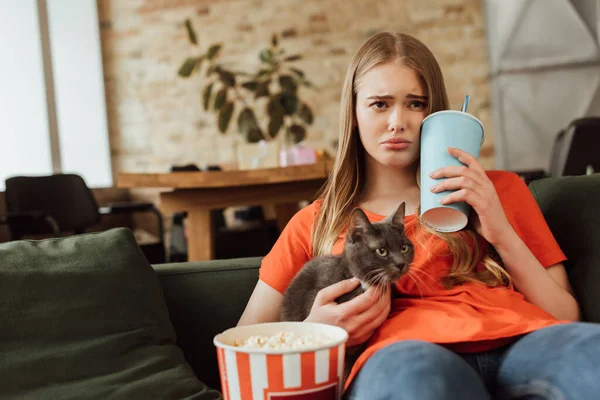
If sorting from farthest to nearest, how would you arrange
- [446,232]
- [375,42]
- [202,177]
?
[202,177] < [375,42] < [446,232]

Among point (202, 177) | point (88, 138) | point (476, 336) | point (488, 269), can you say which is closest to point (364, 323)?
point (476, 336)

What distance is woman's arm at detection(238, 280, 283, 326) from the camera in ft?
4.50

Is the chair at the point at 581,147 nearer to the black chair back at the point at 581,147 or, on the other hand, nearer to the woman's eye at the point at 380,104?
the black chair back at the point at 581,147

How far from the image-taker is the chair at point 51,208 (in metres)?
3.66

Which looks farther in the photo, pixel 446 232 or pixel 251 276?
pixel 251 276

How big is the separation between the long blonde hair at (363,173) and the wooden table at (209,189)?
1139mm

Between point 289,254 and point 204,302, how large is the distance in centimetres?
27

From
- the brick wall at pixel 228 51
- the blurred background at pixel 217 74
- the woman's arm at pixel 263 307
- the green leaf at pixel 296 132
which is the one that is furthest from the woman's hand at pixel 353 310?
the brick wall at pixel 228 51

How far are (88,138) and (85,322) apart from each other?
5060mm

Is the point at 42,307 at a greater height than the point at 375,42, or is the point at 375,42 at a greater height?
the point at 375,42

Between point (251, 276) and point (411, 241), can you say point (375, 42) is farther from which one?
point (251, 276)

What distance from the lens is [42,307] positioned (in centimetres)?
124

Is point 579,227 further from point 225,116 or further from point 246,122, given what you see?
point 225,116

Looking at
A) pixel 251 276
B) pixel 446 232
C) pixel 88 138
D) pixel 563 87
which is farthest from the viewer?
pixel 88 138
